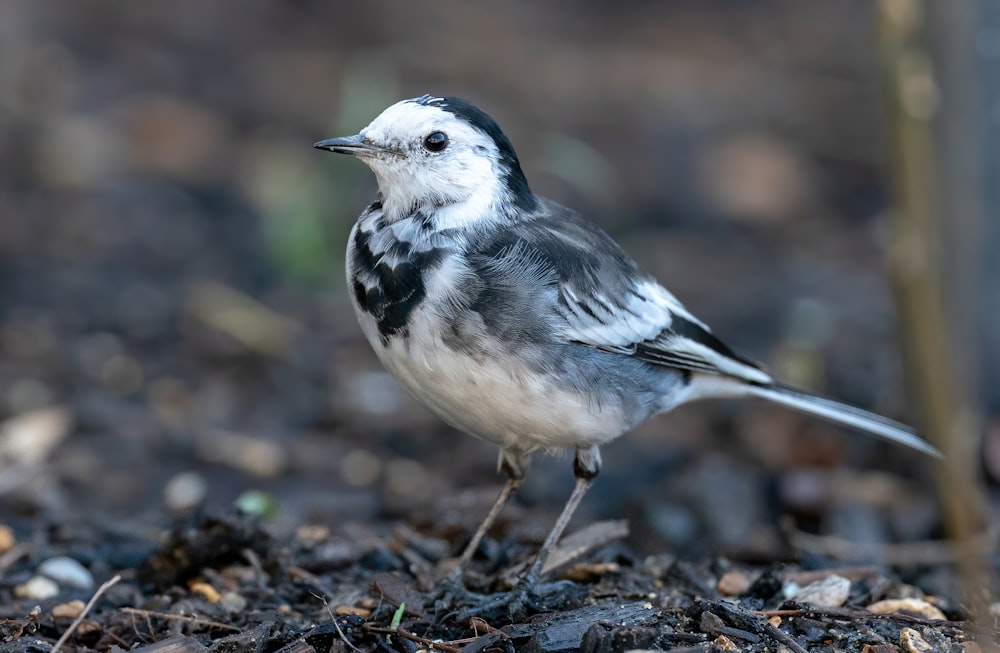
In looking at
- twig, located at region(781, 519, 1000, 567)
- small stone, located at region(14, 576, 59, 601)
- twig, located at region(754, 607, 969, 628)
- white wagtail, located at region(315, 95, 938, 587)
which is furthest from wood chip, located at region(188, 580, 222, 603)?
twig, located at region(781, 519, 1000, 567)

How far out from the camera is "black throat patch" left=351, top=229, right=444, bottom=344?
469 cm

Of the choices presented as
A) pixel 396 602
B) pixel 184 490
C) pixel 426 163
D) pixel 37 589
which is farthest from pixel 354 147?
pixel 184 490

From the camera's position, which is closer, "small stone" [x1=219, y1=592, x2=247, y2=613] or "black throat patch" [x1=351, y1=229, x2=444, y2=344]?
"black throat patch" [x1=351, y1=229, x2=444, y2=344]

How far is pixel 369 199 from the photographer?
10633 mm

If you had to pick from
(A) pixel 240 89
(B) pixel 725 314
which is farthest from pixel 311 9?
(B) pixel 725 314

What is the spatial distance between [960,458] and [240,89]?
27.3 ft

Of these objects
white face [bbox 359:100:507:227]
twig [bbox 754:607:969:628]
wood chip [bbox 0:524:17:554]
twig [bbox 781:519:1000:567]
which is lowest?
wood chip [bbox 0:524:17:554]

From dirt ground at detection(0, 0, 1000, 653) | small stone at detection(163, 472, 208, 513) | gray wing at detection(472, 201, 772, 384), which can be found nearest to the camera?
gray wing at detection(472, 201, 772, 384)

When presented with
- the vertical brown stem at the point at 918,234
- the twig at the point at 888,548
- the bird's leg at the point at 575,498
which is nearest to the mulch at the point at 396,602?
the bird's leg at the point at 575,498

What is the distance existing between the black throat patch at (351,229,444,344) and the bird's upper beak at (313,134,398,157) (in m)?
0.42

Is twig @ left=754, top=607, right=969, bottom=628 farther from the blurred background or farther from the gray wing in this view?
the blurred background

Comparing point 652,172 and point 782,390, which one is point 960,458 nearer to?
point 782,390

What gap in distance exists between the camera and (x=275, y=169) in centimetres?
1066

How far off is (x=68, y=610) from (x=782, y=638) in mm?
2715
